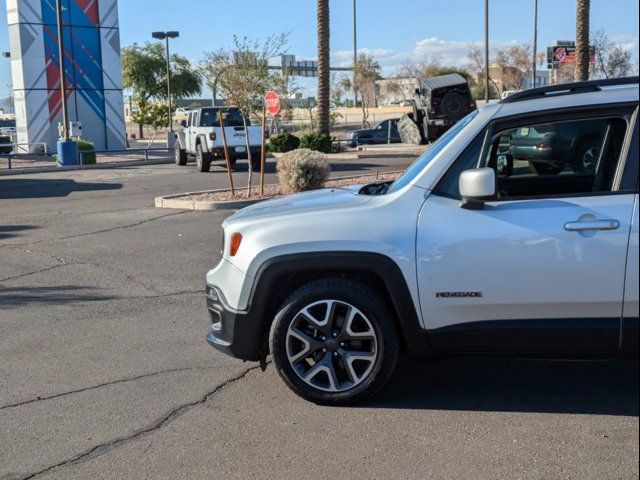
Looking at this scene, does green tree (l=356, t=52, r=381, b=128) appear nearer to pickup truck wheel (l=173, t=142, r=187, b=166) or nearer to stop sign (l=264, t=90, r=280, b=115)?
pickup truck wheel (l=173, t=142, r=187, b=166)

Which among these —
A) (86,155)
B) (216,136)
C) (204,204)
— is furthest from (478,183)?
(86,155)

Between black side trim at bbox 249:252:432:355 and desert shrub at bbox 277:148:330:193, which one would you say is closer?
black side trim at bbox 249:252:432:355

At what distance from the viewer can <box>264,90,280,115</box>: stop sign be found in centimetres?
1792

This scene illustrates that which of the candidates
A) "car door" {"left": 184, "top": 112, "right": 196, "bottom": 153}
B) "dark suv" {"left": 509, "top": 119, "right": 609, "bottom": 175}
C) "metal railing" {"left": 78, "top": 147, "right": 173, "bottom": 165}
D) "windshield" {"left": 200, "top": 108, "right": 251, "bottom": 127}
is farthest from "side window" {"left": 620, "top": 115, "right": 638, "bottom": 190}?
"metal railing" {"left": 78, "top": 147, "right": 173, "bottom": 165}

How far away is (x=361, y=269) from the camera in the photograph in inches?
181

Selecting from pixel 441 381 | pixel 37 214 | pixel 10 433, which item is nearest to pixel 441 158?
pixel 441 381

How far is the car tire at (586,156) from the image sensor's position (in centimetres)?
461

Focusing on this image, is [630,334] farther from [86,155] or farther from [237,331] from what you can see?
[86,155]

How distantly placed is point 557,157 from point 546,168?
0.10 metres

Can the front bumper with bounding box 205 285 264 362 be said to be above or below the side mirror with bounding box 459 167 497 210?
below

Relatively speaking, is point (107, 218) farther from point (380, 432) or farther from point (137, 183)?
point (380, 432)

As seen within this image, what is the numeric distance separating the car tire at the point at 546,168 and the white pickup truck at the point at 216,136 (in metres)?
18.5

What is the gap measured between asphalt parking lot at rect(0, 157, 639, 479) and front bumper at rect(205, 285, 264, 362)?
36cm

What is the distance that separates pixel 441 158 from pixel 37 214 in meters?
12.7
